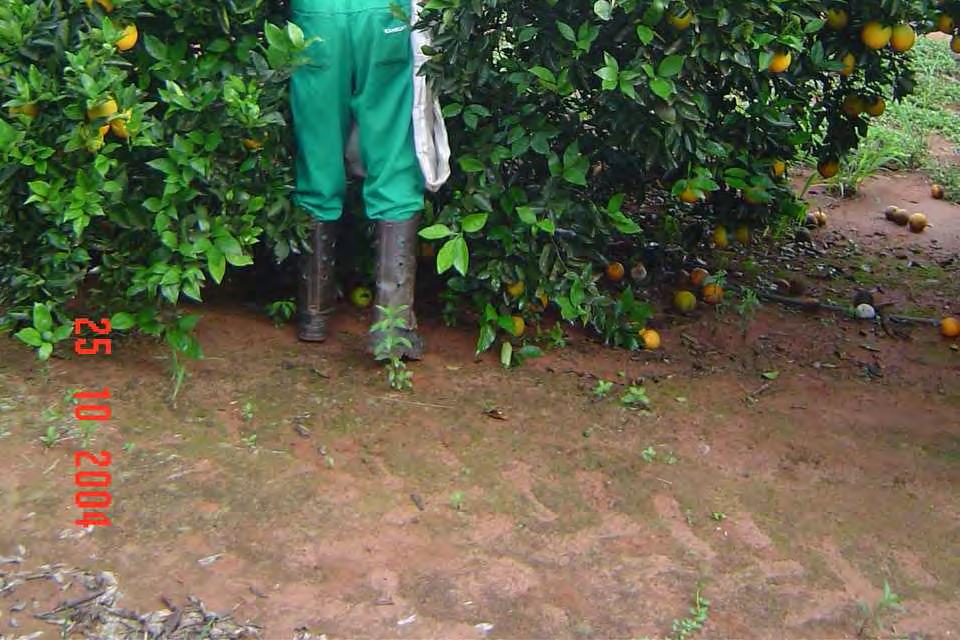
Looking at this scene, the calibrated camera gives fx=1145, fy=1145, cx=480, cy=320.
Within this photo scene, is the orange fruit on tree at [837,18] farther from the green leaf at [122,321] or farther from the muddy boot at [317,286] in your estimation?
the green leaf at [122,321]

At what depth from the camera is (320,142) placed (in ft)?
12.0

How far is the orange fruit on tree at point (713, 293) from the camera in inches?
171

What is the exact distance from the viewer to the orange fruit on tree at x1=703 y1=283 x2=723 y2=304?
433 centimetres

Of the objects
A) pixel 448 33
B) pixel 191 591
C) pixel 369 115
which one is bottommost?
pixel 191 591

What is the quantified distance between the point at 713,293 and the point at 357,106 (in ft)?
5.15

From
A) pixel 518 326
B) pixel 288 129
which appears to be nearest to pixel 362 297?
pixel 518 326

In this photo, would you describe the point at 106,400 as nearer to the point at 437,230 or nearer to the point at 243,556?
the point at 243,556

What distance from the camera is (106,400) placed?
339 cm

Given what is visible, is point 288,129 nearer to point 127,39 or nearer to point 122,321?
point 127,39

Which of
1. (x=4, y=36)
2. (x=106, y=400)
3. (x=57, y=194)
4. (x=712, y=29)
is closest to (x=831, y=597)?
(x=712, y=29)

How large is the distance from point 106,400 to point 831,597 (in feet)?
Answer: 6.87

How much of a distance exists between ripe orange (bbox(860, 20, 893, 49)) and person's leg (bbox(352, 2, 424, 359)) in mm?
1483

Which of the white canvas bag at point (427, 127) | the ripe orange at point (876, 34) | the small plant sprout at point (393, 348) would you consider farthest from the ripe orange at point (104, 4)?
the ripe orange at point (876, 34)

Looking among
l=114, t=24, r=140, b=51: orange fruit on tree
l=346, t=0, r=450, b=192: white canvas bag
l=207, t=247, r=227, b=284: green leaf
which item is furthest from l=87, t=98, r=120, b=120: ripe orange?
l=346, t=0, r=450, b=192: white canvas bag
